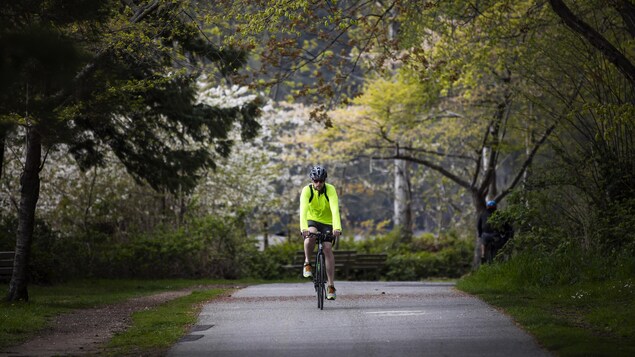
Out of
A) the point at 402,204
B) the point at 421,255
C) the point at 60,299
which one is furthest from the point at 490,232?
the point at 402,204

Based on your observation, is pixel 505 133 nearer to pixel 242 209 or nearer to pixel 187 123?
pixel 242 209

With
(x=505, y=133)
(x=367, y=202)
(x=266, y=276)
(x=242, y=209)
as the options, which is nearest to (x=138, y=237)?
(x=242, y=209)

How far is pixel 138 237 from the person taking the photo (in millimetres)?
28516

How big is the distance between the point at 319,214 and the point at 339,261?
20315 millimetres

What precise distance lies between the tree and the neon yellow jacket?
2.97 metres

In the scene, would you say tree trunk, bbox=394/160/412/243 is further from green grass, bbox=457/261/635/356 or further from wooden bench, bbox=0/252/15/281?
green grass, bbox=457/261/635/356

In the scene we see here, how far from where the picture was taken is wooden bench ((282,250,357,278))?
33375mm

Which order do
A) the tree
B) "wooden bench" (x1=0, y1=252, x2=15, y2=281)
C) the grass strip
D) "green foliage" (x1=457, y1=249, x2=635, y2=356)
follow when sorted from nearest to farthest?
the tree < "green foliage" (x1=457, y1=249, x2=635, y2=356) < the grass strip < "wooden bench" (x1=0, y1=252, x2=15, y2=281)

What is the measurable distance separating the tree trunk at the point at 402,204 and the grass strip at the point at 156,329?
26204mm

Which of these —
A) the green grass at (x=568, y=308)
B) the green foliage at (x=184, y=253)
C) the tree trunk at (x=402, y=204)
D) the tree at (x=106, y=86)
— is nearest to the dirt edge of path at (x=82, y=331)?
the tree at (x=106, y=86)

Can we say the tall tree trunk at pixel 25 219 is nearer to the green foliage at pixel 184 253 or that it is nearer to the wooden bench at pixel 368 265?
the green foliage at pixel 184 253

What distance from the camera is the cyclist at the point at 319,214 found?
551 inches

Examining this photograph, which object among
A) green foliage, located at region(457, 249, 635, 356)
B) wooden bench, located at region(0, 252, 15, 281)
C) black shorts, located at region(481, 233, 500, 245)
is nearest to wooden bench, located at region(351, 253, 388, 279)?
black shorts, located at region(481, 233, 500, 245)

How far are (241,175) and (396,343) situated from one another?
91.1 feet
